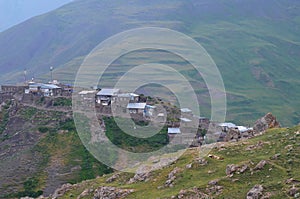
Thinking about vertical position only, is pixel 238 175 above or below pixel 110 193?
above

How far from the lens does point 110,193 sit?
4078 cm

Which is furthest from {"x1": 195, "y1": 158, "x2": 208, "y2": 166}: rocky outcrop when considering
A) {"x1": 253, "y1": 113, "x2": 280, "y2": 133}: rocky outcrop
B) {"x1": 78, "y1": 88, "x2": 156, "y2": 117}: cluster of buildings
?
{"x1": 78, "y1": 88, "x2": 156, "y2": 117}: cluster of buildings

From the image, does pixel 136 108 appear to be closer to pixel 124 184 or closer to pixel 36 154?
pixel 36 154

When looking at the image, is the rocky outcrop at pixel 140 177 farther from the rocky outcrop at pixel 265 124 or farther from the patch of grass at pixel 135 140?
the patch of grass at pixel 135 140

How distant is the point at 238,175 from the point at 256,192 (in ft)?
12.4

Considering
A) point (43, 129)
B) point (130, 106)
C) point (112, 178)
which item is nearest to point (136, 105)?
point (130, 106)

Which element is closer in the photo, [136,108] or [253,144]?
[253,144]

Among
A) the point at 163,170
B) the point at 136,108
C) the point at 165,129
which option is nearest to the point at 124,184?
the point at 163,170

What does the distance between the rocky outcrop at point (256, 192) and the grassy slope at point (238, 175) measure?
0.34m

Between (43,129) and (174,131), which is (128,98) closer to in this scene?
(174,131)

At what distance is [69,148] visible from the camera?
62.9 meters

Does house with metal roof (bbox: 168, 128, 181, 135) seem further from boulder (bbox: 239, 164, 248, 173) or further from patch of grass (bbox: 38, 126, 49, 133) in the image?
boulder (bbox: 239, 164, 248, 173)

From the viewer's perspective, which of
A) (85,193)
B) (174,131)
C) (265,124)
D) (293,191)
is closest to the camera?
(293,191)

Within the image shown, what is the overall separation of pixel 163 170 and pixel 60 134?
86.6 ft
